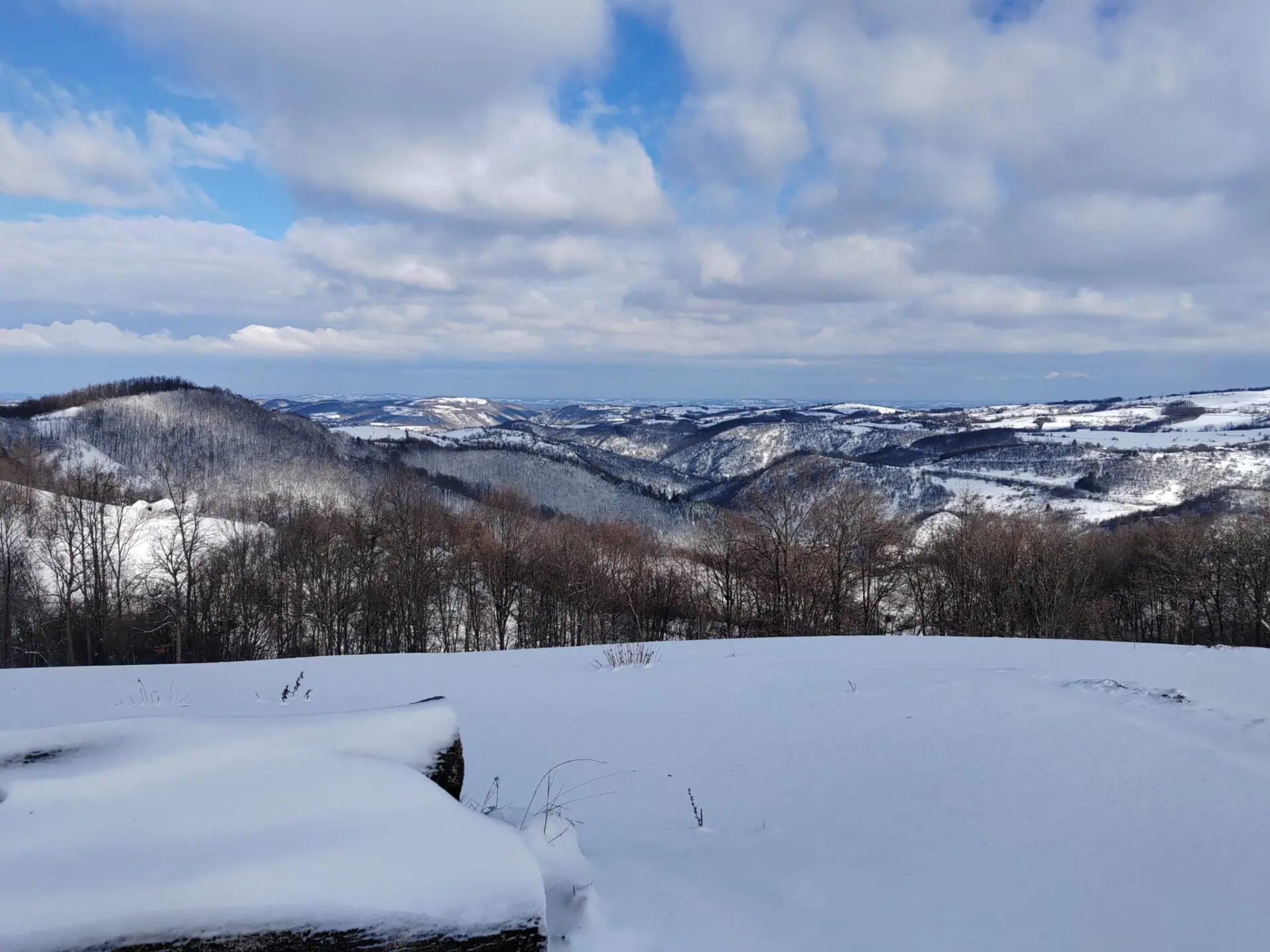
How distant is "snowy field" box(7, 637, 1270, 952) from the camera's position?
3061mm

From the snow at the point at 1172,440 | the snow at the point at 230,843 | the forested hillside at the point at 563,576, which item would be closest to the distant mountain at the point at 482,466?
the snow at the point at 1172,440

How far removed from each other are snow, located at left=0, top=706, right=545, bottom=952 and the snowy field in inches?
6.1

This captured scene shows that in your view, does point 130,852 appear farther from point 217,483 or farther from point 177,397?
point 177,397

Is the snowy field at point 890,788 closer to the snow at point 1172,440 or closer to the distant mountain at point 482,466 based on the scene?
the distant mountain at point 482,466

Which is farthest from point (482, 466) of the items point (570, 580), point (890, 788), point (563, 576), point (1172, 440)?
point (1172, 440)

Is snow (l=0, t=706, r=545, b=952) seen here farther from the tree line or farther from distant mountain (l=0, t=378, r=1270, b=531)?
distant mountain (l=0, t=378, r=1270, b=531)

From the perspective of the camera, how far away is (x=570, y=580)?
122ft

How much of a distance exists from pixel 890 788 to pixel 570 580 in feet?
109

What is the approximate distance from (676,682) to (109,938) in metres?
6.79

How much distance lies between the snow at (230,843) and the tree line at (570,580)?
24357 mm

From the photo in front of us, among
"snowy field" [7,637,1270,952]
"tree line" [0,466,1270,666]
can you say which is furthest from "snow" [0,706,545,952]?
"tree line" [0,466,1270,666]

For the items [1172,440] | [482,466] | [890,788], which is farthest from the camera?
[1172,440]

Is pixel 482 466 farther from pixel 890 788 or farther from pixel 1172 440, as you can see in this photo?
pixel 1172 440

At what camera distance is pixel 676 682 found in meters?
8.29
